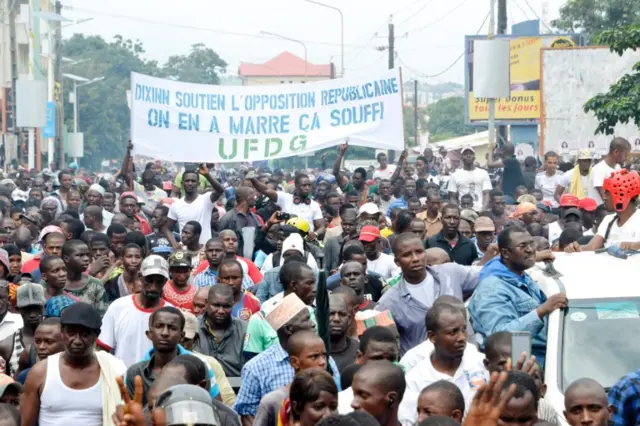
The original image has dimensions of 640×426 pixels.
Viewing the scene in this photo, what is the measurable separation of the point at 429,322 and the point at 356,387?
1.19 meters

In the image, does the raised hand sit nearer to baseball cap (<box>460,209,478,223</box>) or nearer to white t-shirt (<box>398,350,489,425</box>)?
white t-shirt (<box>398,350,489,425</box>)

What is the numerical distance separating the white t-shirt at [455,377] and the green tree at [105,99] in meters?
89.4

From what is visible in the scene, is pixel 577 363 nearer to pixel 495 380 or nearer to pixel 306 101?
pixel 495 380

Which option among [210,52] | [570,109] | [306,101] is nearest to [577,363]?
[306,101]

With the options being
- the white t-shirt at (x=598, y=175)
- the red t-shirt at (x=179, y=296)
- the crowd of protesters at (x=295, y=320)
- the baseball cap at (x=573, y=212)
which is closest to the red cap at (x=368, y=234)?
the crowd of protesters at (x=295, y=320)

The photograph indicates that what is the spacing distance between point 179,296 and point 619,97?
12233 mm

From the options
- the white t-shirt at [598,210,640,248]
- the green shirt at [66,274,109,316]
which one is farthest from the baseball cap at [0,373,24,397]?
the white t-shirt at [598,210,640,248]

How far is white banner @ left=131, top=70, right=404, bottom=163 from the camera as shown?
52.6ft

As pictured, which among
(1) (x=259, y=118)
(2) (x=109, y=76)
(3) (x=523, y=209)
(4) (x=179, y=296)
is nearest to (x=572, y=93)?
(1) (x=259, y=118)

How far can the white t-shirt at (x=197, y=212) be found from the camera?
45.1ft

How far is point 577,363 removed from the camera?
20.8 ft

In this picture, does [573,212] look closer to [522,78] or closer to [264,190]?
[264,190]

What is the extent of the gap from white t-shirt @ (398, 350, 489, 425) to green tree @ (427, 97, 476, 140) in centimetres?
9452

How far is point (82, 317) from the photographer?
22.9ft
